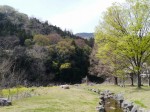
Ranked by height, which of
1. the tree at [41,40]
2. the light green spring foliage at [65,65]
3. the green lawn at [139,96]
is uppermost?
the tree at [41,40]

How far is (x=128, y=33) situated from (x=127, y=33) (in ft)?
0.52

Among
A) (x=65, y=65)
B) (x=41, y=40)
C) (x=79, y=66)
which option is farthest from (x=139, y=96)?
(x=41, y=40)

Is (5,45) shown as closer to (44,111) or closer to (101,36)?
(101,36)

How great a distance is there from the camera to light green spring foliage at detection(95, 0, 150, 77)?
A: 1316 inches

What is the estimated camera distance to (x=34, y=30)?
Answer: 86.9m

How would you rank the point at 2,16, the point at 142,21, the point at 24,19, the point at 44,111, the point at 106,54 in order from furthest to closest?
the point at 24,19 < the point at 2,16 < the point at 106,54 < the point at 142,21 < the point at 44,111

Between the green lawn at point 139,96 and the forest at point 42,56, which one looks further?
the forest at point 42,56

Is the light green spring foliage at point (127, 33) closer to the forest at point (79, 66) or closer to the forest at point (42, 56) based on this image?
the forest at point (79, 66)

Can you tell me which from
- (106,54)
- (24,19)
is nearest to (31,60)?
(106,54)

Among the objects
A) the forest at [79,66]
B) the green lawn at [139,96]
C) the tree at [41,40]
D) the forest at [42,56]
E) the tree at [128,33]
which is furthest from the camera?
the tree at [41,40]

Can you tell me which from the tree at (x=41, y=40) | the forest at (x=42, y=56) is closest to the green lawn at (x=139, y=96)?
the forest at (x=42, y=56)

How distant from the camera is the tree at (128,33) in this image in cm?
3344

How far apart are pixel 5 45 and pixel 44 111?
4795cm

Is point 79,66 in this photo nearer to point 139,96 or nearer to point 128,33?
point 128,33
